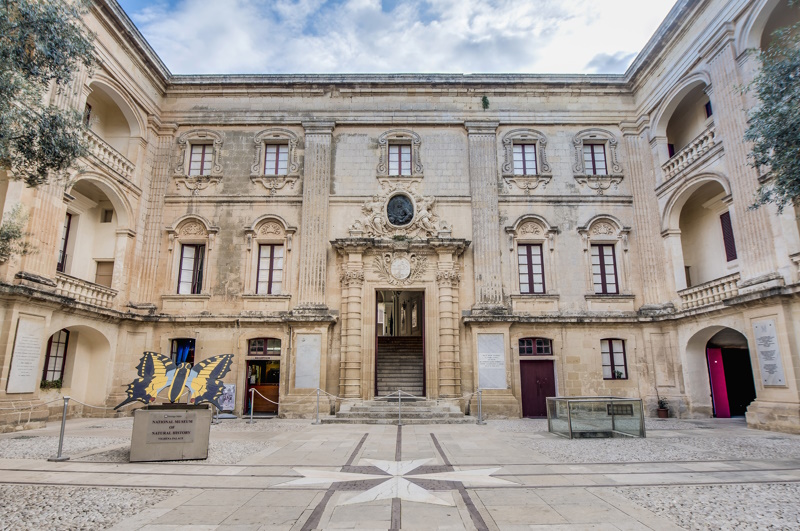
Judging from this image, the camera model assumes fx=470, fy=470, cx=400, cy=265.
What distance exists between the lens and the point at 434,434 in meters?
13.1

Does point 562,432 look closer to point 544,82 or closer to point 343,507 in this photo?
point 343,507

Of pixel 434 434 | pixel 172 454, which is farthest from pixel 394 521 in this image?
pixel 434 434

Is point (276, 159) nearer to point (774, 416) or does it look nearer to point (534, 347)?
point (534, 347)

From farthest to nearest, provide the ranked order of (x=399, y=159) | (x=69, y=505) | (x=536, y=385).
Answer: (x=399, y=159) < (x=536, y=385) < (x=69, y=505)

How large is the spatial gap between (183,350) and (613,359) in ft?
56.3

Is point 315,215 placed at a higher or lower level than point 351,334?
higher

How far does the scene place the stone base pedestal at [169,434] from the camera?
9.08 m

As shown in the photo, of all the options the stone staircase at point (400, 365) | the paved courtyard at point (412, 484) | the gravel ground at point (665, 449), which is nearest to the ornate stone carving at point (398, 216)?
the stone staircase at point (400, 365)

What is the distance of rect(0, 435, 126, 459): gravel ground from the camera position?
970 cm

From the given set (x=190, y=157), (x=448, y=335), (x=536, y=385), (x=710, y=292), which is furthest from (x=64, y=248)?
(x=710, y=292)

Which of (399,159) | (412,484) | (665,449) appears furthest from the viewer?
(399,159)

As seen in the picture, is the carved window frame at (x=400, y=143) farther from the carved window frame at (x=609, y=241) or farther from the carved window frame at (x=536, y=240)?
the carved window frame at (x=609, y=241)

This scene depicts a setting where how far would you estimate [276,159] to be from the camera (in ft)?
67.8

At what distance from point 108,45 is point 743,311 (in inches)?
915
